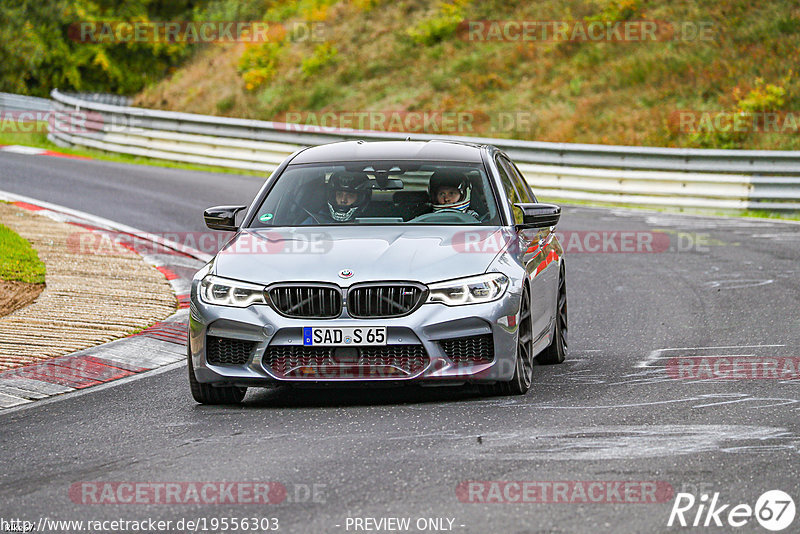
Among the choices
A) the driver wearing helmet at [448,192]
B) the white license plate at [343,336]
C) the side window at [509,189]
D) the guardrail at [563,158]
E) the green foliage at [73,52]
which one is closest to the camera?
the white license plate at [343,336]

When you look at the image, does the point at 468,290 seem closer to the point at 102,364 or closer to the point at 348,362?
the point at 348,362

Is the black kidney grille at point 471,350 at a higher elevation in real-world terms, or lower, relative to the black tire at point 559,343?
higher

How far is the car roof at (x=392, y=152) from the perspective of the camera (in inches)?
362

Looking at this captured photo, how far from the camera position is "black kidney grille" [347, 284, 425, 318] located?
7.54 meters

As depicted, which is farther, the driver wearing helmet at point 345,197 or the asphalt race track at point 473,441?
the driver wearing helmet at point 345,197

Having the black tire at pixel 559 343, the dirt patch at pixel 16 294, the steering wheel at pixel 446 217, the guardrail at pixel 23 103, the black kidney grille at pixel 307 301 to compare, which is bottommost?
the guardrail at pixel 23 103

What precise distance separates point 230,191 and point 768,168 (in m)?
9.12

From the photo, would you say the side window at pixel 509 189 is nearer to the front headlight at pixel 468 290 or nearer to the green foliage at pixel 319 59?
the front headlight at pixel 468 290

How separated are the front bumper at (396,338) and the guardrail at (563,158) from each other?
12.8 metres

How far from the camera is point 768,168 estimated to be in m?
21.3

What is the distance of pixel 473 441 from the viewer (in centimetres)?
661

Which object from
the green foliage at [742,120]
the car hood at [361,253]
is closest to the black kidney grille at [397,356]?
the car hood at [361,253]

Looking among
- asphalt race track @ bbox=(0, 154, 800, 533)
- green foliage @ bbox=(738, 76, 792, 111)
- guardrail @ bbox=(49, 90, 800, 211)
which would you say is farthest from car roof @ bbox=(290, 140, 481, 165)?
green foliage @ bbox=(738, 76, 792, 111)

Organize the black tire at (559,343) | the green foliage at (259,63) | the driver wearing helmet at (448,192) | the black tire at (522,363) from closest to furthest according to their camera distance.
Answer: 1. the black tire at (522,363)
2. the driver wearing helmet at (448,192)
3. the black tire at (559,343)
4. the green foliage at (259,63)
